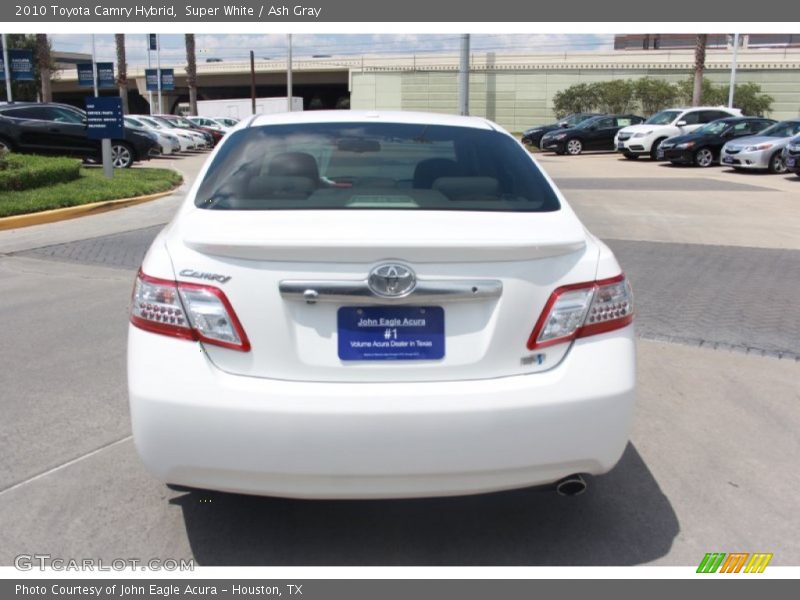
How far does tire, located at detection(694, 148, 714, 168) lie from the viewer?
26234 millimetres

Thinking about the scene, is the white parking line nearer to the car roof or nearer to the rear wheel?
the car roof

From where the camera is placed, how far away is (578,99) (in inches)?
2227

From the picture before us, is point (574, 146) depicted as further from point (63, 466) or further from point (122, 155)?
point (63, 466)

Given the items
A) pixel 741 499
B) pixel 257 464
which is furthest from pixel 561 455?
pixel 741 499

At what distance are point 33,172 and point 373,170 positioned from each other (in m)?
11.7

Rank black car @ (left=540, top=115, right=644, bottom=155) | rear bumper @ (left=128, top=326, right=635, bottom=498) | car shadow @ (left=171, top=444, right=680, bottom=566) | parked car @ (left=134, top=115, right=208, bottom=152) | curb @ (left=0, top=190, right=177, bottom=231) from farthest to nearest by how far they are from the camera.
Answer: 1. black car @ (left=540, top=115, right=644, bottom=155)
2. parked car @ (left=134, top=115, right=208, bottom=152)
3. curb @ (left=0, top=190, right=177, bottom=231)
4. car shadow @ (left=171, top=444, right=680, bottom=566)
5. rear bumper @ (left=128, top=326, right=635, bottom=498)

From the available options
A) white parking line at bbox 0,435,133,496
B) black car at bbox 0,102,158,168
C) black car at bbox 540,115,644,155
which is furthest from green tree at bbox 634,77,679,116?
white parking line at bbox 0,435,133,496

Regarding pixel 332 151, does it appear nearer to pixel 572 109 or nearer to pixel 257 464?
pixel 257 464

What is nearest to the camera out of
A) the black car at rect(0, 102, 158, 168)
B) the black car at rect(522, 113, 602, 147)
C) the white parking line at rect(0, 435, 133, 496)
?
the white parking line at rect(0, 435, 133, 496)

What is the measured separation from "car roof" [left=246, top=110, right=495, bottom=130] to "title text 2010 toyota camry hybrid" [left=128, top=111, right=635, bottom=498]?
129 centimetres

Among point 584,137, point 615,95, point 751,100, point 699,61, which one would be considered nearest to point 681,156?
point 584,137

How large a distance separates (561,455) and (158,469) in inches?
55.2

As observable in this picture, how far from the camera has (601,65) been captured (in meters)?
58.2

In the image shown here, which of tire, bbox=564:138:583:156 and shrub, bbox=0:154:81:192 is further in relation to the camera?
tire, bbox=564:138:583:156
